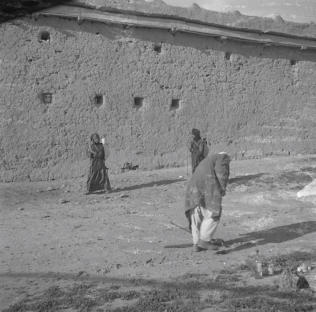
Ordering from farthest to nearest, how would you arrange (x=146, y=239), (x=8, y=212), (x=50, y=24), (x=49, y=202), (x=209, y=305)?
(x=50, y=24)
(x=49, y=202)
(x=8, y=212)
(x=146, y=239)
(x=209, y=305)

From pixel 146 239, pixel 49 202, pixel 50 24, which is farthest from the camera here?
pixel 50 24

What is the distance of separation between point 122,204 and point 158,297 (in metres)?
4.11

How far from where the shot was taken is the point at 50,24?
390 inches

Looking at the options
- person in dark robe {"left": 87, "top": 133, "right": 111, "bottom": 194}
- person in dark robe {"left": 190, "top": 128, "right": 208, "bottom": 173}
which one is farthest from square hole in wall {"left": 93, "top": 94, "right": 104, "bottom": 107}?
person in dark robe {"left": 190, "top": 128, "right": 208, "bottom": 173}

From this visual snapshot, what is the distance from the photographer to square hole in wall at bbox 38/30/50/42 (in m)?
9.90

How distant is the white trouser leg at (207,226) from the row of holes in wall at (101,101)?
5433 millimetres

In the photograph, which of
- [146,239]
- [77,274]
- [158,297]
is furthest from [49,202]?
[158,297]

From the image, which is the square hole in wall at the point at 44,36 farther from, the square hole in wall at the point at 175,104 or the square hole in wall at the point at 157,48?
the square hole in wall at the point at 175,104

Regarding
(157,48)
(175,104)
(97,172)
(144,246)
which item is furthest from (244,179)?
(144,246)

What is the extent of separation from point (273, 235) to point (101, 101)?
5500 mm

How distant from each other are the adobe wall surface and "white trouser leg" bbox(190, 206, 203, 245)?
506 centimetres

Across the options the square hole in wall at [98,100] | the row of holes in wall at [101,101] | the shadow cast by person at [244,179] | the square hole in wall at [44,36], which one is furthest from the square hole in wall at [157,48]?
the shadow cast by person at [244,179]

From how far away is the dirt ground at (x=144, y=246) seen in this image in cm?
412

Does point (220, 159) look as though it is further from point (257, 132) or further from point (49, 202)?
point (257, 132)
